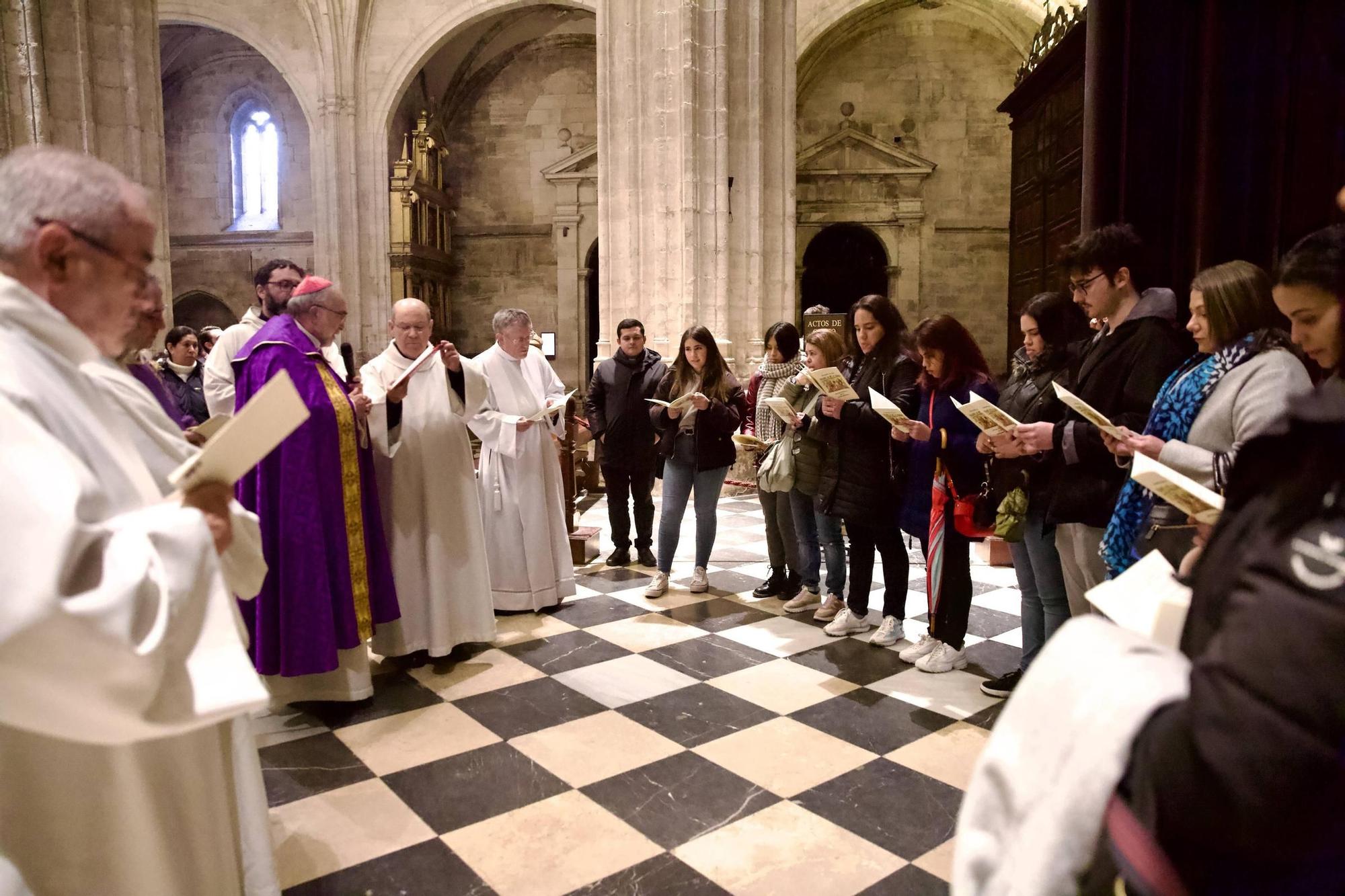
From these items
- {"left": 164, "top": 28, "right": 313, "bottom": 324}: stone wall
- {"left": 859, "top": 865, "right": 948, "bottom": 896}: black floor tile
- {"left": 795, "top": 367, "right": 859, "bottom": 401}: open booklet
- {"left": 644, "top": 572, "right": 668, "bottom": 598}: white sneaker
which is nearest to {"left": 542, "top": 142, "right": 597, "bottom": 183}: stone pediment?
{"left": 164, "top": 28, "right": 313, "bottom": 324}: stone wall

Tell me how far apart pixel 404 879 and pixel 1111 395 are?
2643 mm

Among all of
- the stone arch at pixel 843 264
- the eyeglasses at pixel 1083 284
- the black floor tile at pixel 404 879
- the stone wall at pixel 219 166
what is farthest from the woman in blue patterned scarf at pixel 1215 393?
the stone wall at pixel 219 166

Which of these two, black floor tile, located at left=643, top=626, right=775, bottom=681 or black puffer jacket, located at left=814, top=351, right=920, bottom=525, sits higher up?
black puffer jacket, located at left=814, top=351, right=920, bottom=525

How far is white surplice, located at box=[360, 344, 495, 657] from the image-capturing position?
154 inches

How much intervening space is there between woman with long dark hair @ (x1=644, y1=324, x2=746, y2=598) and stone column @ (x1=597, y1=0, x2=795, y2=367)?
14.3ft

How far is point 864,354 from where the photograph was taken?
14.0ft

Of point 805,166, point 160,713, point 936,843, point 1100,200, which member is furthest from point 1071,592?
point 805,166

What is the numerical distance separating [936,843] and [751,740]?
0.85 m

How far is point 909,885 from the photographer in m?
2.19

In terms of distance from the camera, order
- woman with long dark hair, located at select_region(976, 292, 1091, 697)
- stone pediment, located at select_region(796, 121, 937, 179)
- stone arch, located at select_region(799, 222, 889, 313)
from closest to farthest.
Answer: woman with long dark hair, located at select_region(976, 292, 1091, 697)
stone pediment, located at select_region(796, 121, 937, 179)
stone arch, located at select_region(799, 222, 889, 313)

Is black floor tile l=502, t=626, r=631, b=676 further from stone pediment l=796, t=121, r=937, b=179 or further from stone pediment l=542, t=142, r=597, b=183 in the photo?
stone pediment l=542, t=142, r=597, b=183

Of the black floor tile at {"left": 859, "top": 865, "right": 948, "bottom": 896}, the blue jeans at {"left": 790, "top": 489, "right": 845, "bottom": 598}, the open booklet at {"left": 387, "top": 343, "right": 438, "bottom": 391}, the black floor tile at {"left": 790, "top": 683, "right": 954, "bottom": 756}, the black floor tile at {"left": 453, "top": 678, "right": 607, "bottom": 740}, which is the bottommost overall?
the black floor tile at {"left": 453, "top": 678, "right": 607, "bottom": 740}

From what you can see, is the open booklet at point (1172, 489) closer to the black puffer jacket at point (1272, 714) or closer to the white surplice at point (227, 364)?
the black puffer jacket at point (1272, 714)

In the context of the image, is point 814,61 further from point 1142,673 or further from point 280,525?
point 1142,673
